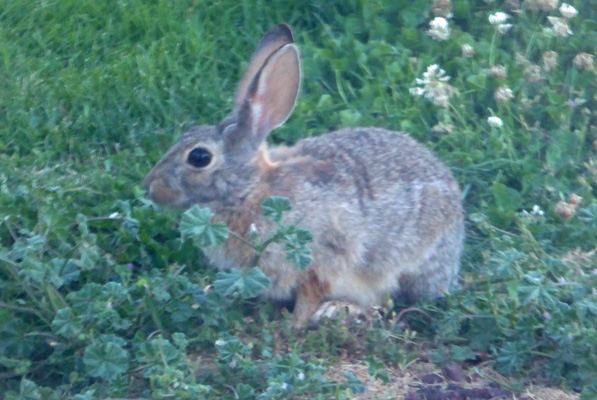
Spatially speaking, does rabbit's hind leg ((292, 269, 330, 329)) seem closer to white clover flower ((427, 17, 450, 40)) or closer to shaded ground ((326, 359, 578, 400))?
shaded ground ((326, 359, 578, 400))

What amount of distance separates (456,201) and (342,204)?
0.65 m

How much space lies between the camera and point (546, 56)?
6.15m

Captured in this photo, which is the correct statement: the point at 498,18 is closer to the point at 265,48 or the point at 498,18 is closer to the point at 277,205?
the point at 265,48

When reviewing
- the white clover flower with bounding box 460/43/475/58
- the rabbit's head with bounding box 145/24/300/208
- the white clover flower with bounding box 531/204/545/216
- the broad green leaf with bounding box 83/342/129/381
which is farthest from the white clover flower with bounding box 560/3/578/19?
the broad green leaf with bounding box 83/342/129/381

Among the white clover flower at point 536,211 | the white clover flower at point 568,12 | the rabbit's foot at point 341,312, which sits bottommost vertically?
the rabbit's foot at point 341,312

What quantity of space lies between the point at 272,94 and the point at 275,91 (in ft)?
0.06

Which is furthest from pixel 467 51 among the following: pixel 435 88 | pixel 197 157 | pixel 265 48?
pixel 197 157

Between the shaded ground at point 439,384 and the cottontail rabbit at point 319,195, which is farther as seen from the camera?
the cottontail rabbit at point 319,195

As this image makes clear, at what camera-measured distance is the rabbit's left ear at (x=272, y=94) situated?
4.81 metres

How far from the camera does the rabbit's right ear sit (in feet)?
16.8

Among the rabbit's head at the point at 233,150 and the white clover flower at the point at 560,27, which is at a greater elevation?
the rabbit's head at the point at 233,150

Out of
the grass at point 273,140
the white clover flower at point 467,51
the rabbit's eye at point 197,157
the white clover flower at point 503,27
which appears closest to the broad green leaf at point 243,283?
the grass at point 273,140

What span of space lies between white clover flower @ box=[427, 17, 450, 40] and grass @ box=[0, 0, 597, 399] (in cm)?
6

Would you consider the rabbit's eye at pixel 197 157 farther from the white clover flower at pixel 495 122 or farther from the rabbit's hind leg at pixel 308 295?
the white clover flower at pixel 495 122
